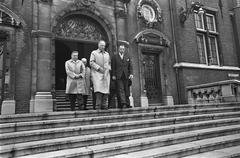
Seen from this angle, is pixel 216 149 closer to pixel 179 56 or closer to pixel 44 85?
pixel 44 85

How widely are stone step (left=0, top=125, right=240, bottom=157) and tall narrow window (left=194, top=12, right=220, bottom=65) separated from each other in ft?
26.5

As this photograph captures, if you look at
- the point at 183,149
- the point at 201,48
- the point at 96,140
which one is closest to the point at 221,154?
the point at 183,149

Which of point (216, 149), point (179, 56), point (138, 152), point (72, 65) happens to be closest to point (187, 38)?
point (179, 56)

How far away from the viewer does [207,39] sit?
12.8m

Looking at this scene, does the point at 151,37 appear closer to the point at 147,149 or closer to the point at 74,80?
the point at 74,80

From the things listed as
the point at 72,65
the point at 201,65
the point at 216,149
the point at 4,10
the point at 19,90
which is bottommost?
the point at 216,149

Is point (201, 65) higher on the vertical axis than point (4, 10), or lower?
lower

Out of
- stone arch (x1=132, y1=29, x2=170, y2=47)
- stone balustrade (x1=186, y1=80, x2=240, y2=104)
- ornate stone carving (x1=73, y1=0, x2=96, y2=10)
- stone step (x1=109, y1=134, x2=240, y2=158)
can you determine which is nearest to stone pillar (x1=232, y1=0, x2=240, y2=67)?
stone balustrade (x1=186, y1=80, x2=240, y2=104)

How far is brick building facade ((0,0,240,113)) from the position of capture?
7773mm

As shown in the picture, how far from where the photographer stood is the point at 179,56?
11.5 meters

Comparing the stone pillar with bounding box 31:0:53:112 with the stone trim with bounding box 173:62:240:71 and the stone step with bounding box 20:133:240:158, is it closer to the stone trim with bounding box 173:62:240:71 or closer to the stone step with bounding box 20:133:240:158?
the stone step with bounding box 20:133:240:158

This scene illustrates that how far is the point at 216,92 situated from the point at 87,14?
7.04m

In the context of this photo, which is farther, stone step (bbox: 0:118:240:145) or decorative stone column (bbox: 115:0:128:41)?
decorative stone column (bbox: 115:0:128:41)

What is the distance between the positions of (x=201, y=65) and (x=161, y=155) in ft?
31.6
